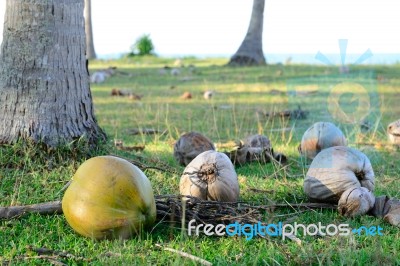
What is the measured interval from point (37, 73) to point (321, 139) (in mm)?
2393

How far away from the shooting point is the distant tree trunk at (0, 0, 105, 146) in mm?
4191

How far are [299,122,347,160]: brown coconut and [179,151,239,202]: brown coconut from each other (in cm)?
153

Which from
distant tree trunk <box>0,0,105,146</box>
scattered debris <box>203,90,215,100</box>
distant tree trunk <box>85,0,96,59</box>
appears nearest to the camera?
distant tree trunk <box>0,0,105,146</box>

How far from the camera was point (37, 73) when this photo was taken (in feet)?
13.8

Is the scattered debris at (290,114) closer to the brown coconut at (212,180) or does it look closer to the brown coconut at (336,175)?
the brown coconut at (336,175)

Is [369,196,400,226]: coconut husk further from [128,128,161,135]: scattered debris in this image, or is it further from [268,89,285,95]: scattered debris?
[268,89,285,95]: scattered debris

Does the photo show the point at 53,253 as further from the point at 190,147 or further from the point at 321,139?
the point at 321,139

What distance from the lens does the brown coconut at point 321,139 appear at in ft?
15.9

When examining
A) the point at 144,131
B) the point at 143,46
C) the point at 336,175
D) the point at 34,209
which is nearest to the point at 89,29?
the point at 143,46

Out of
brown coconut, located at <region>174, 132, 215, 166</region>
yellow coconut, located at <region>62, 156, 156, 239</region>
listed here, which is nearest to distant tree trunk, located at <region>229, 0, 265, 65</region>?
brown coconut, located at <region>174, 132, 215, 166</region>

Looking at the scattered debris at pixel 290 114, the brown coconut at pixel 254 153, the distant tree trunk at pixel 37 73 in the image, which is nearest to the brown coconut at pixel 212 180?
the distant tree trunk at pixel 37 73

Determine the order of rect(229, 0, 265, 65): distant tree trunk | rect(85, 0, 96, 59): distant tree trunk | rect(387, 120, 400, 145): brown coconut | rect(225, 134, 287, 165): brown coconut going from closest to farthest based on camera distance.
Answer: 1. rect(225, 134, 287, 165): brown coconut
2. rect(387, 120, 400, 145): brown coconut
3. rect(229, 0, 265, 65): distant tree trunk
4. rect(85, 0, 96, 59): distant tree trunk

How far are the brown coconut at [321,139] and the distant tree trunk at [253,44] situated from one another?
12.8 m

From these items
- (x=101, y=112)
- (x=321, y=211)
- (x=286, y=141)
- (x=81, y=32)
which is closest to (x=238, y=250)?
(x=321, y=211)
